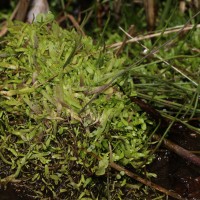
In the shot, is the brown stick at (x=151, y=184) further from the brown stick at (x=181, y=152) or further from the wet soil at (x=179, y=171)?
the brown stick at (x=181, y=152)

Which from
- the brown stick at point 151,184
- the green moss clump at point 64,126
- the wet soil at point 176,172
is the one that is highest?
the green moss clump at point 64,126

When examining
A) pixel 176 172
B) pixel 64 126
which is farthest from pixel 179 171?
pixel 64 126

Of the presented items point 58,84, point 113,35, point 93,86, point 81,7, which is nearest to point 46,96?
point 58,84

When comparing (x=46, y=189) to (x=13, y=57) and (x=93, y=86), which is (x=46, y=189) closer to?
(x=93, y=86)

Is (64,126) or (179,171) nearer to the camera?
(64,126)

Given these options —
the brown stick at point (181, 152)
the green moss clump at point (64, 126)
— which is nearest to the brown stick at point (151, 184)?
the green moss clump at point (64, 126)

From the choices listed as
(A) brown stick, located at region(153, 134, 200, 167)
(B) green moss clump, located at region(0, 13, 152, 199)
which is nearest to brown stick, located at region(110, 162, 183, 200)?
(B) green moss clump, located at region(0, 13, 152, 199)

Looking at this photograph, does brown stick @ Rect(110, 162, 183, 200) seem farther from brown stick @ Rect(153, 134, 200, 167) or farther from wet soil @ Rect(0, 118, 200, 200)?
brown stick @ Rect(153, 134, 200, 167)

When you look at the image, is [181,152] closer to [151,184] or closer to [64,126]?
[151,184]

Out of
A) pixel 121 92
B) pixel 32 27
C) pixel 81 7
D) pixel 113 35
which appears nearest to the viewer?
pixel 121 92
